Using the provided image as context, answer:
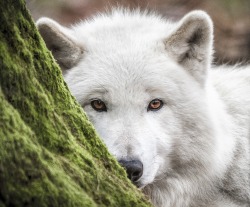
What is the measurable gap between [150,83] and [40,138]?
198 cm

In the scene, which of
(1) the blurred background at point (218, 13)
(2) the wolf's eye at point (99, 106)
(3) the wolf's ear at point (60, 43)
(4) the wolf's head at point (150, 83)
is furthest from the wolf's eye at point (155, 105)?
(1) the blurred background at point (218, 13)

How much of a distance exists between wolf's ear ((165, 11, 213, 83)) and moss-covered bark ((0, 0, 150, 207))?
1844mm

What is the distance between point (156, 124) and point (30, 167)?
2.15 m

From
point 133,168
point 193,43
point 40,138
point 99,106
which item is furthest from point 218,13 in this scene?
point 40,138

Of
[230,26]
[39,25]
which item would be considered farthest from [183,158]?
[230,26]

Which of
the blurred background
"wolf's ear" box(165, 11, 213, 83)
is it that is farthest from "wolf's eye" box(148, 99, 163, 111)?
the blurred background

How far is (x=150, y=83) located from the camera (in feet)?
14.3

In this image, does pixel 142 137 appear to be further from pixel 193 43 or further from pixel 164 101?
pixel 193 43

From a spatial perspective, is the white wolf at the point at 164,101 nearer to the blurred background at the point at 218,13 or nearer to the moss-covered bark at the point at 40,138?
the moss-covered bark at the point at 40,138

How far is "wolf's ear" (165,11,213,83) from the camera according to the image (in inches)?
177

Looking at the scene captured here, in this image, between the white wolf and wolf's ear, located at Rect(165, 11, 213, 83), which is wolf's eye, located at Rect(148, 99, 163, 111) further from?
wolf's ear, located at Rect(165, 11, 213, 83)

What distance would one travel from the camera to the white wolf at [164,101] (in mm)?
4289

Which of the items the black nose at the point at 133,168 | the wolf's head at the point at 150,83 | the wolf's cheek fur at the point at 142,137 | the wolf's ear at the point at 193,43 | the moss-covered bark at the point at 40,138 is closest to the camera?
the moss-covered bark at the point at 40,138

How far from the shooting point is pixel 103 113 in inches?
171
